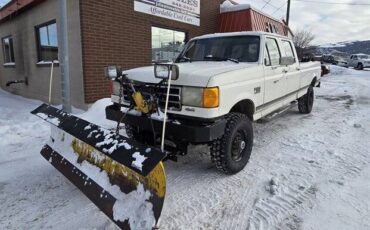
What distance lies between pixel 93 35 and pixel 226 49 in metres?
4.23

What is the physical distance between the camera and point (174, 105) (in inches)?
144

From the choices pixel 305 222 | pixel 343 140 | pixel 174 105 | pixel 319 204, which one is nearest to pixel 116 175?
pixel 174 105

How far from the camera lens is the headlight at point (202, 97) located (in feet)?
11.1

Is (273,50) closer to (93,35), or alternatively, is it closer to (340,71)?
(93,35)

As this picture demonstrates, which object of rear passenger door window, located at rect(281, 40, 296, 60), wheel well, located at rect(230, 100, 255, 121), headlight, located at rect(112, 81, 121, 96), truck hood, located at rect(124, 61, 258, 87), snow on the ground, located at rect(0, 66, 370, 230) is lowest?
snow on the ground, located at rect(0, 66, 370, 230)

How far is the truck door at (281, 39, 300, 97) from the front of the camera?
569 cm

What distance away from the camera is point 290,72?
5836 millimetres

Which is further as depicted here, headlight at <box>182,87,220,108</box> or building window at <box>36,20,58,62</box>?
building window at <box>36,20,58,62</box>

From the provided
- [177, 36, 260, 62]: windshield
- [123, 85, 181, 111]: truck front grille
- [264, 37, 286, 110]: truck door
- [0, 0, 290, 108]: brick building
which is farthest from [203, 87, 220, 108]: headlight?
[0, 0, 290, 108]: brick building

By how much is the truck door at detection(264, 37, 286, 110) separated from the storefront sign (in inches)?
198

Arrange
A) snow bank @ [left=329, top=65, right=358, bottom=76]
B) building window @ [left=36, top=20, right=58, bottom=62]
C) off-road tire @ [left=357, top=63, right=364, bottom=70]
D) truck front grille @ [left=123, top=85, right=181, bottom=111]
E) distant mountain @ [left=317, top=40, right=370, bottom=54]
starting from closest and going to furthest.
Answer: truck front grille @ [left=123, top=85, right=181, bottom=111] → building window @ [left=36, top=20, right=58, bottom=62] → snow bank @ [left=329, top=65, right=358, bottom=76] → off-road tire @ [left=357, top=63, right=364, bottom=70] → distant mountain @ [left=317, top=40, right=370, bottom=54]

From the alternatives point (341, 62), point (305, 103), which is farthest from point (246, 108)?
point (341, 62)

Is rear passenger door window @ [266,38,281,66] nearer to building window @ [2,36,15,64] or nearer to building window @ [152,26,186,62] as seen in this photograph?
building window @ [152,26,186,62]

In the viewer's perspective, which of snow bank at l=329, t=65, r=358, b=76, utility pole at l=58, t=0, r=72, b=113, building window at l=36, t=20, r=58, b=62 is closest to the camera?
utility pole at l=58, t=0, r=72, b=113
